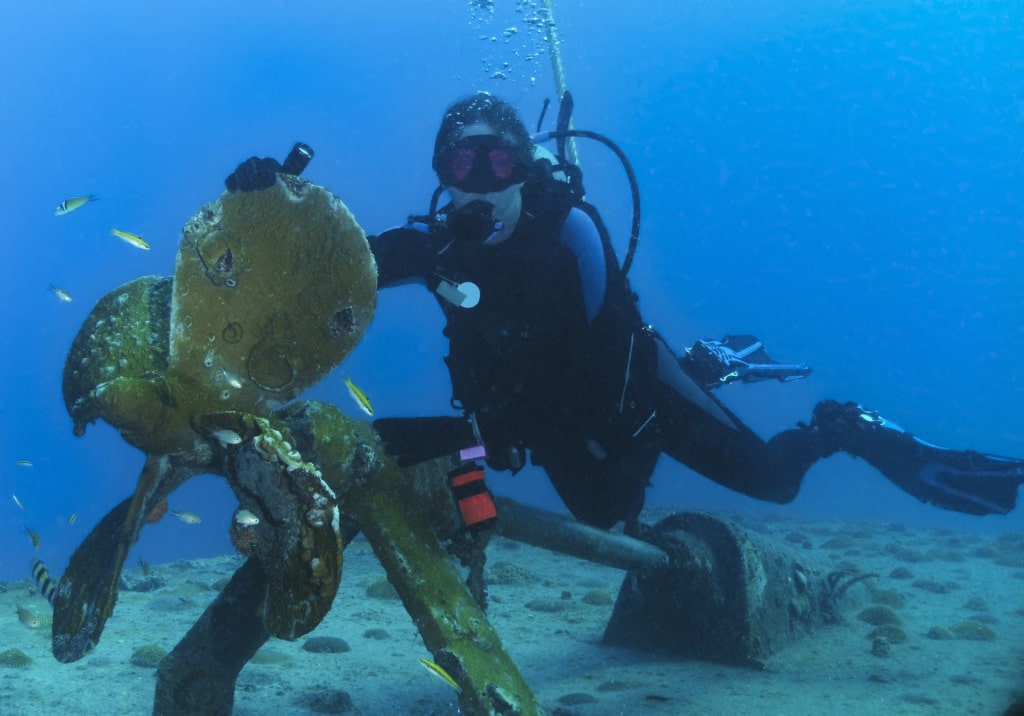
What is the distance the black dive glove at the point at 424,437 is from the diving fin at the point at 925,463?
4978mm

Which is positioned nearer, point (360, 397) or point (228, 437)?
point (228, 437)

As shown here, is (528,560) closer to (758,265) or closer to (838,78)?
(758,265)

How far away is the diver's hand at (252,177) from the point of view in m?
2.59

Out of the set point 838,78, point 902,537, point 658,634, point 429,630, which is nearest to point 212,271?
point 429,630

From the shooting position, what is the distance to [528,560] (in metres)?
10.4

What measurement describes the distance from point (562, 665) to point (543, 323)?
2.94 meters

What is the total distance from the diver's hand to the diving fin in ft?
20.9

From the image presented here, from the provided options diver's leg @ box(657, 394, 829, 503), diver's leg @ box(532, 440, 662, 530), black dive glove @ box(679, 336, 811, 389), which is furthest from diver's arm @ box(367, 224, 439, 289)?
black dive glove @ box(679, 336, 811, 389)

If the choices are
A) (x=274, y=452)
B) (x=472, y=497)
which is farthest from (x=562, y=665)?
(x=274, y=452)

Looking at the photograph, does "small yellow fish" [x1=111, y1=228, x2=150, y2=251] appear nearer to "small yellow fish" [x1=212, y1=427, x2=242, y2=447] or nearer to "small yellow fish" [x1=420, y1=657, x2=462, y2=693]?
"small yellow fish" [x1=212, y1=427, x2=242, y2=447]

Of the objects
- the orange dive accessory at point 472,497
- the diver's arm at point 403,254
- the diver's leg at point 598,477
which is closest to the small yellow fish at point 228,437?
the orange dive accessory at point 472,497

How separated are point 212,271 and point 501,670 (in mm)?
2245

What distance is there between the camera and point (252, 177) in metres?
2.59

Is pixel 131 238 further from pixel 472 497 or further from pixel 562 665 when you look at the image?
pixel 562 665
